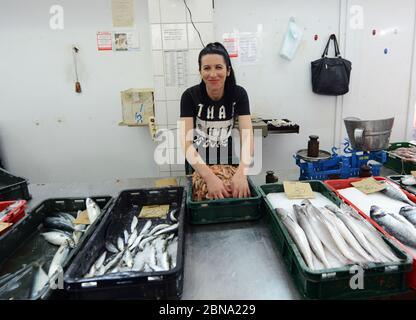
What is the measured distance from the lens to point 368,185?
1705 mm

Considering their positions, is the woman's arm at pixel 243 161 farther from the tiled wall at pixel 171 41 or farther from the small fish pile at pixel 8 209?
the tiled wall at pixel 171 41

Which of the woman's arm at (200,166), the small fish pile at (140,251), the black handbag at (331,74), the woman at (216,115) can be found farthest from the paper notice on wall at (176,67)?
the small fish pile at (140,251)

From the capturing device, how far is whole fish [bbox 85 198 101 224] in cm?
157

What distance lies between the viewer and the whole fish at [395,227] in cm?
122

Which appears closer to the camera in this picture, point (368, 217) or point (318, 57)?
point (368, 217)

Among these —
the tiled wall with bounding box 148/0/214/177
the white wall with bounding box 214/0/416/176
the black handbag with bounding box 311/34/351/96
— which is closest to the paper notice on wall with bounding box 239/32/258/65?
the white wall with bounding box 214/0/416/176

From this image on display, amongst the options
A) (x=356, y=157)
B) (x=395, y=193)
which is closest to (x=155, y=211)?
(x=395, y=193)

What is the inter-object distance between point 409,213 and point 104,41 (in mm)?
3316

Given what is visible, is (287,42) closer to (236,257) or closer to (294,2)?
(294,2)

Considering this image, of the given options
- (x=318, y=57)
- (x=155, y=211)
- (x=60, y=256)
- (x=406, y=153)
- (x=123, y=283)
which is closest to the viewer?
(x=123, y=283)

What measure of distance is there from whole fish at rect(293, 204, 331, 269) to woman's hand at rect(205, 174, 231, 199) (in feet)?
1.12

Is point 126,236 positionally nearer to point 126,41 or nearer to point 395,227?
point 395,227

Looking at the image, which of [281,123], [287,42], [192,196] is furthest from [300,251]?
[287,42]

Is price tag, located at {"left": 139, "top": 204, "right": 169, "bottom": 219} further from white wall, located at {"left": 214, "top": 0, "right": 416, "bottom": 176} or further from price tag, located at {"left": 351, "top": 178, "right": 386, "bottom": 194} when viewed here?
white wall, located at {"left": 214, "top": 0, "right": 416, "bottom": 176}
